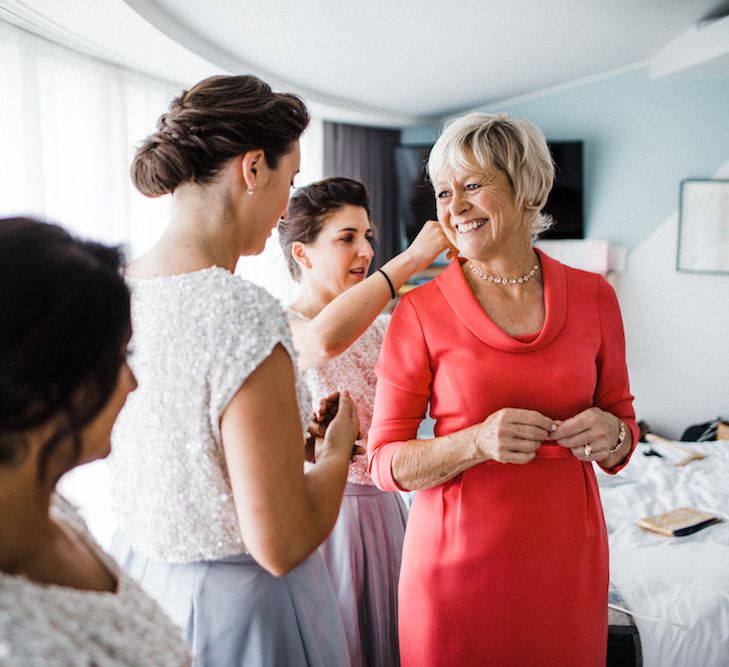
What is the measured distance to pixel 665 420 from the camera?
174 inches

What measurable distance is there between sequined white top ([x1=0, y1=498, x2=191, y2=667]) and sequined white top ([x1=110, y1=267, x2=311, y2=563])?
10.2 inches

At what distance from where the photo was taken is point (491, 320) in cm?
126

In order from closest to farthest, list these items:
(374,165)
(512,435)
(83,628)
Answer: (83,628) → (512,435) → (374,165)

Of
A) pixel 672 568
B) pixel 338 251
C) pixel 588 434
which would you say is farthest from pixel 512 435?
pixel 672 568

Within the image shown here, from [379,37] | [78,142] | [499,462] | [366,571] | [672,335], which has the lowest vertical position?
[366,571]

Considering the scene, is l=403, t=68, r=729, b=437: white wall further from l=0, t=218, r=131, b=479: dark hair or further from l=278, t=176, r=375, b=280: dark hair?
l=0, t=218, r=131, b=479: dark hair

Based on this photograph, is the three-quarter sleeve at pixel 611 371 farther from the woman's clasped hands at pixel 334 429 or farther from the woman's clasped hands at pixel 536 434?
the woman's clasped hands at pixel 334 429

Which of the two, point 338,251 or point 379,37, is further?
point 379,37

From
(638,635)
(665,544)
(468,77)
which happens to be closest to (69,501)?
(638,635)

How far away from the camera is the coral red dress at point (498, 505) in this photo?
1.22 metres

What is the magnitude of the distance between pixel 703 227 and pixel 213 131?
3971mm

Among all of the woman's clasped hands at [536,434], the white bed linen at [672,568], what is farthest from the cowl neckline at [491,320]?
the white bed linen at [672,568]

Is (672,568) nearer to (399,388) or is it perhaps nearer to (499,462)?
(499,462)

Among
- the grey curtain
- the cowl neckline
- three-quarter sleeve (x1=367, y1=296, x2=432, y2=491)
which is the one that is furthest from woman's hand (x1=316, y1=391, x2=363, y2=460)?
the grey curtain
